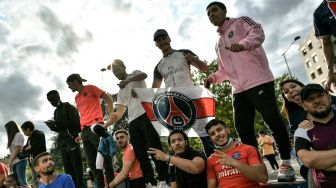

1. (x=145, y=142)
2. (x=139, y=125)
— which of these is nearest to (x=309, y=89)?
(x=139, y=125)

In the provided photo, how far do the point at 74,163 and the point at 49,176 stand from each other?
130 cm

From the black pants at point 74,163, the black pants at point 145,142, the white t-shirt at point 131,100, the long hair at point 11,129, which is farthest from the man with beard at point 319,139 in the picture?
the long hair at point 11,129

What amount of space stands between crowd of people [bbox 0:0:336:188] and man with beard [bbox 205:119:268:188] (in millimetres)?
13

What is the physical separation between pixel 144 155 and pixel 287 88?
2846 mm

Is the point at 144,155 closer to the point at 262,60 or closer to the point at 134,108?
the point at 134,108

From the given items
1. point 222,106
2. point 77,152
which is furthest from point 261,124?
point 77,152

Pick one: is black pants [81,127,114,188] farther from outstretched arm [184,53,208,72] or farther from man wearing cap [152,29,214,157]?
outstretched arm [184,53,208,72]

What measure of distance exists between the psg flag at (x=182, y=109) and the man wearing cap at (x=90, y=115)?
3.65 ft

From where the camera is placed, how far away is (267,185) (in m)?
4.41

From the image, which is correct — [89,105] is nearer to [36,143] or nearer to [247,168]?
[36,143]

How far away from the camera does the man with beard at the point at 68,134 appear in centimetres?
698

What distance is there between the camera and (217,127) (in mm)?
4531

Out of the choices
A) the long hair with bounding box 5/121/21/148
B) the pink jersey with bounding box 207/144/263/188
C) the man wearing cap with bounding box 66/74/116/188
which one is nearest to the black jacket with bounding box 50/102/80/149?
the man wearing cap with bounding box 66/74/116/188

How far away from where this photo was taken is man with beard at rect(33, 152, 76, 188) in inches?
216
